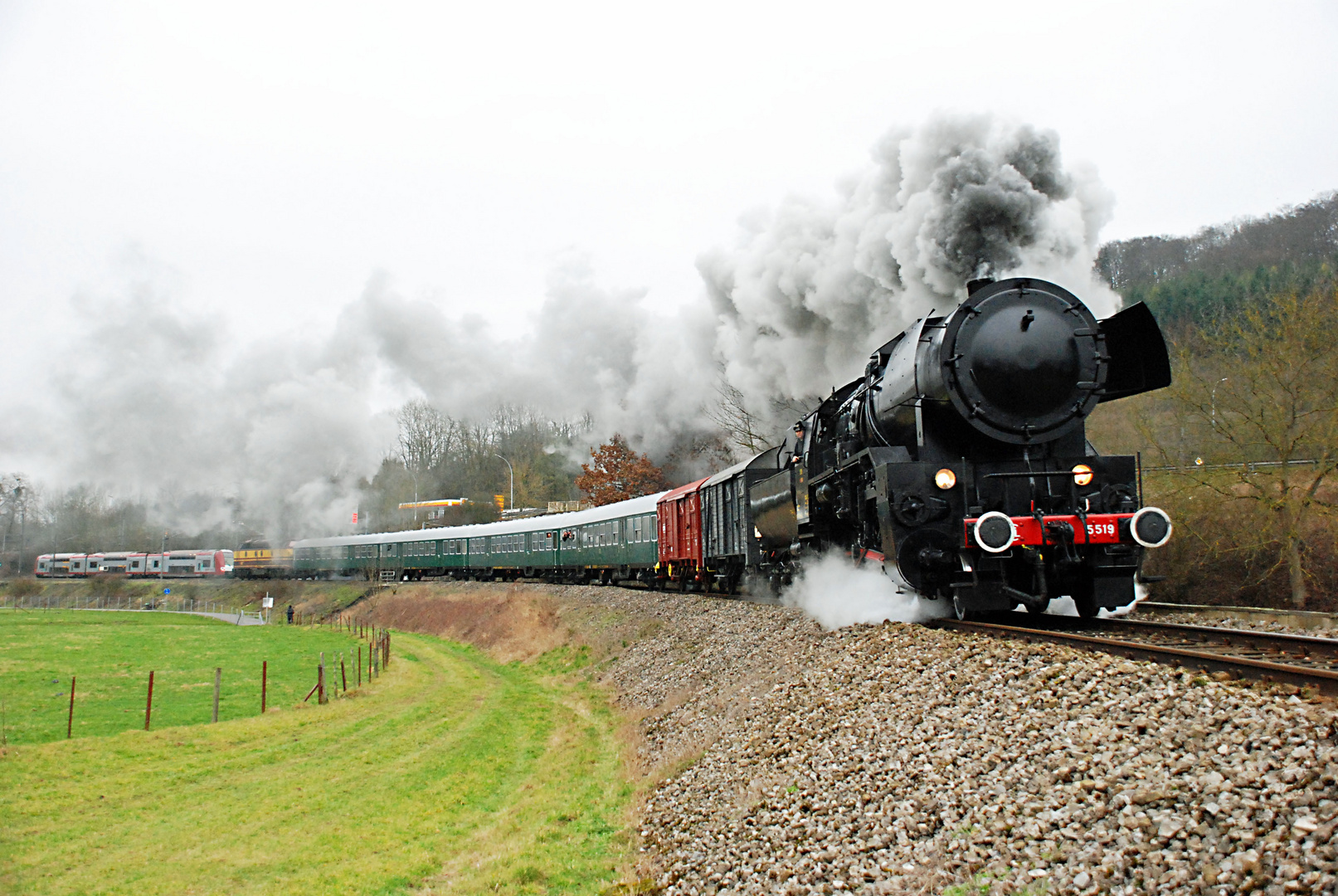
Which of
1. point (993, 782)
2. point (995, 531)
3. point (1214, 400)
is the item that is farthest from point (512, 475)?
point (993, 782)

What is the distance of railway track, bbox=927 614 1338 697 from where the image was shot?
18.3 feet

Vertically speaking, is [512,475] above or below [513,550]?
above

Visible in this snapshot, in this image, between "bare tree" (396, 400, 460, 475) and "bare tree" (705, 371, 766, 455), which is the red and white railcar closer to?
"bare tree" (396, 400, 460, 475)

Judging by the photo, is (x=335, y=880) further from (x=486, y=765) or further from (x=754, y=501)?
(x=754, y=501)

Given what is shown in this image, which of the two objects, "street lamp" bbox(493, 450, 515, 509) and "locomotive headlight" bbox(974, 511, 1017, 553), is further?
"street lamp" bbox(493, 450, 515, 509)

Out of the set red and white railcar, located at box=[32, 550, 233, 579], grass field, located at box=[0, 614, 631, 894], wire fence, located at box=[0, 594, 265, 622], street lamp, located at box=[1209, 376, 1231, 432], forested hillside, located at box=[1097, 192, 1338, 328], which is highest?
forested hillside, located at box=[1097, 192, 1338, 328]

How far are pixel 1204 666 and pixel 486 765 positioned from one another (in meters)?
10.5

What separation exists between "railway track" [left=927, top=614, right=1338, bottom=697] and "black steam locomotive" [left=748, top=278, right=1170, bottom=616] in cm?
35

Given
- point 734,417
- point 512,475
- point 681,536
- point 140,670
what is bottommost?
point 140,670

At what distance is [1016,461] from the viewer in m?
9.30

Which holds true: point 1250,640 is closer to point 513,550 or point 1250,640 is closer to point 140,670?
point 140,670

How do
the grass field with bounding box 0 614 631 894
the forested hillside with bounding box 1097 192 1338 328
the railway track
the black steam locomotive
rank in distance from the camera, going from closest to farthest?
the railway track
the black steam locomotive
the grass field with bounding box 0 614 631 894
the forested hillside with bounding box 1097 192 1338 328

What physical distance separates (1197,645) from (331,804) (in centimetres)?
1030

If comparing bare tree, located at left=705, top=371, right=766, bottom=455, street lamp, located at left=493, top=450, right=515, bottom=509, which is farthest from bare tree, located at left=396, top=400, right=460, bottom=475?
bare tree, located at left=705, top=371, right=766, bottom=455
